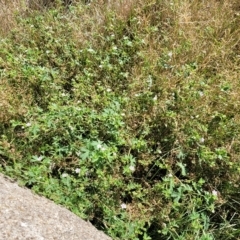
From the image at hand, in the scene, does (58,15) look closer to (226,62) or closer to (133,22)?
(133,22)

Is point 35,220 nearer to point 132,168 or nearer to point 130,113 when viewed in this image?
point 132,168

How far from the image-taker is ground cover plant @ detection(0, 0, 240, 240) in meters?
2.60

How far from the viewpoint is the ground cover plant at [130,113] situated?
8.53 ft

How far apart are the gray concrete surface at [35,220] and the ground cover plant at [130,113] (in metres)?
0.16

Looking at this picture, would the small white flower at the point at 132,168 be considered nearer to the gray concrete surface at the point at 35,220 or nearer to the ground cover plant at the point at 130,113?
the ground cover plant at the point at 130,113

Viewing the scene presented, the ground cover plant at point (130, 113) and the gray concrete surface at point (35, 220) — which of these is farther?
the ground cover plant at point (130, 113)

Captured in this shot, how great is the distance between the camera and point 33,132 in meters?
2.83

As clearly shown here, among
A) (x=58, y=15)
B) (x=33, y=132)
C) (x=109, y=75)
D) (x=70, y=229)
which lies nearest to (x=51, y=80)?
(x=109, y=75)

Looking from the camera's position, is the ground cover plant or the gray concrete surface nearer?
the gray concrete surface

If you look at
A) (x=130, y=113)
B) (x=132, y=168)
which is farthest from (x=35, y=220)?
(x=130, y=113)

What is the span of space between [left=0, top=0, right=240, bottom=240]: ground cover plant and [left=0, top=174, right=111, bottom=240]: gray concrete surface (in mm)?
164

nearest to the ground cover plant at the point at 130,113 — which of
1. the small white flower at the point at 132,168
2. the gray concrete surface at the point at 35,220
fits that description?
the small white flower at the point at 132,168

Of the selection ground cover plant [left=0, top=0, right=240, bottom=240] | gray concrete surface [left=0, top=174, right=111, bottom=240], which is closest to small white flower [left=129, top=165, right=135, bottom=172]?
ground cover plant [left=0, top=0, right=240, bottom=240]

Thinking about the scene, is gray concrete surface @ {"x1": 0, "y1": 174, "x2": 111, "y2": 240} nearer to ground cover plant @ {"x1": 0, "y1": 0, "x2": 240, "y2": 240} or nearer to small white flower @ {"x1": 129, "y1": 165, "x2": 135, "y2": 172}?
ground cover plant @ {"x1": 0, "y1": 0, "x2": 240, "y2": 240}
